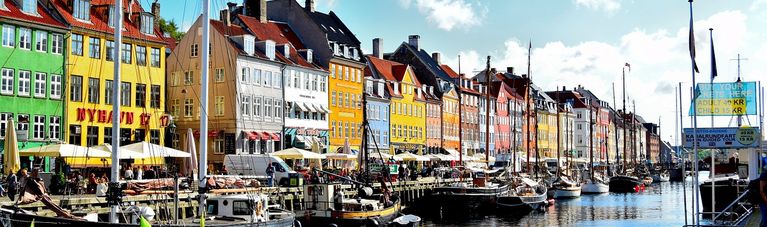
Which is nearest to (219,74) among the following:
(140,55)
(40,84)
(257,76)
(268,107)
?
(257,76)

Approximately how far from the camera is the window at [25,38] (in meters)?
47.5

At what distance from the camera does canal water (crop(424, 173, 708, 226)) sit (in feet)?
163

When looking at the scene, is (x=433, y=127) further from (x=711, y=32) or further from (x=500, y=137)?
(x=711, y=32)

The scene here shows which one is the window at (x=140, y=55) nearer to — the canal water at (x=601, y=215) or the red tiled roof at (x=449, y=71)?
the canal water at (x=601, y=215)

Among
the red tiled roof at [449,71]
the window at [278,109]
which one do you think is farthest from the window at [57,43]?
the red tiled roof at [449,71]

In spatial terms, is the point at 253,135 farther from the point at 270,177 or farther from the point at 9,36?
the point at 9,36

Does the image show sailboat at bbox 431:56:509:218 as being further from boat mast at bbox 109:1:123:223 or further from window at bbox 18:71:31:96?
boat mast at bbox 109:1:123:223

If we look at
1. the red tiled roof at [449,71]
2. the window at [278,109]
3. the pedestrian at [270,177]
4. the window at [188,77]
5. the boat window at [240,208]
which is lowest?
the boat window at [240,208]

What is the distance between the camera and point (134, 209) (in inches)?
1089

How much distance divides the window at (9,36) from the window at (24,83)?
165 centimetres

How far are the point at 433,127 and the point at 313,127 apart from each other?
26862mm

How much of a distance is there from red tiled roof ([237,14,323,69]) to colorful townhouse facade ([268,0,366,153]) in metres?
0.93

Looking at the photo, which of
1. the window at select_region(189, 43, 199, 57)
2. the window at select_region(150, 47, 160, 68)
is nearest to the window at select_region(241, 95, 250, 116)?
the window at select_region(189, 43, 199, 57)

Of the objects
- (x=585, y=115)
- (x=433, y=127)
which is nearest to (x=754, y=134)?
(x=433, y=127)
